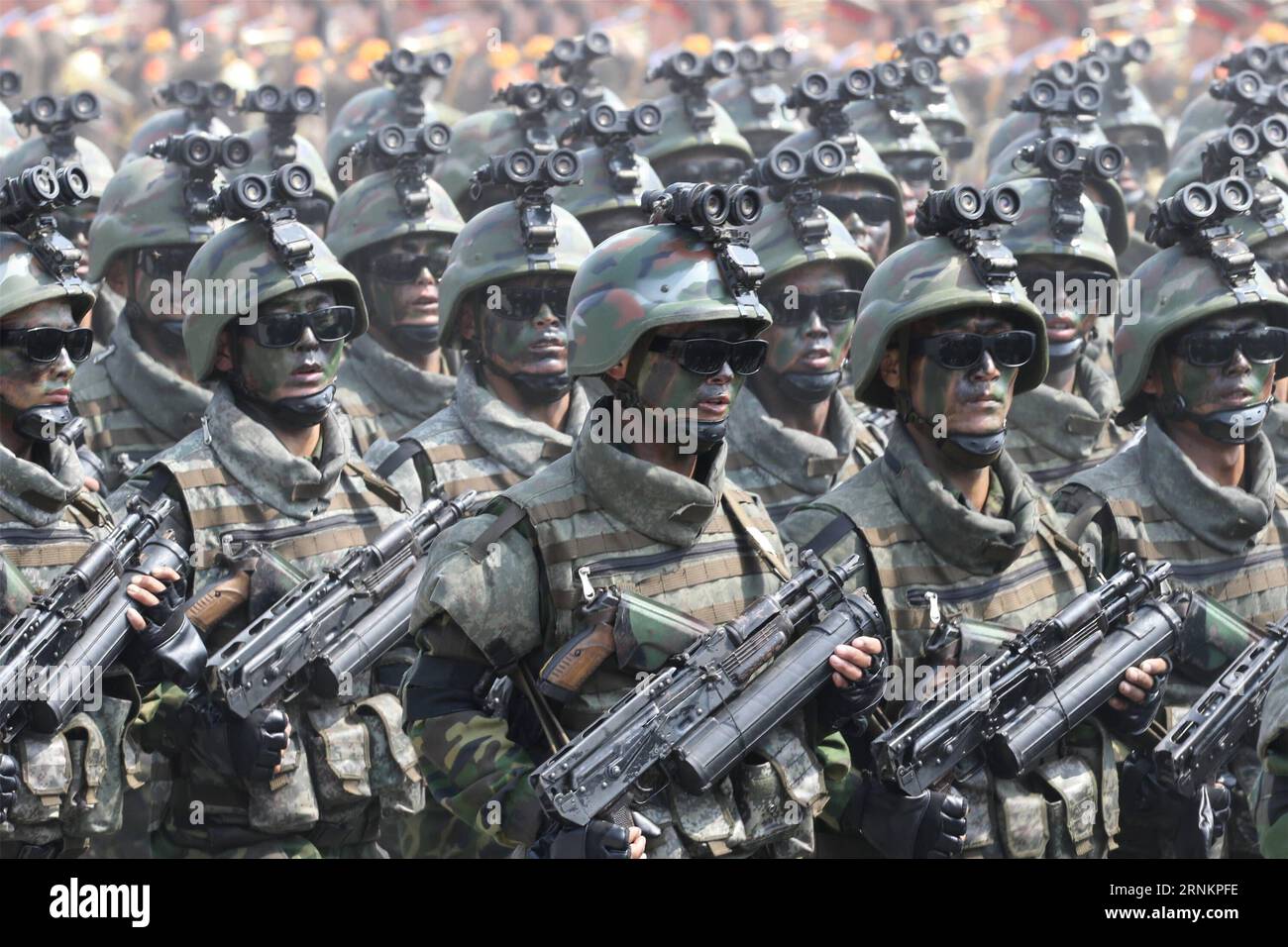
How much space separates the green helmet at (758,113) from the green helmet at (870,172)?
337 centimetres

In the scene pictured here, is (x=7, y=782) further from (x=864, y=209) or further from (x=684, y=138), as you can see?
(x=684, y=138)

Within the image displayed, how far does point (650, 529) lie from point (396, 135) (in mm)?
8242

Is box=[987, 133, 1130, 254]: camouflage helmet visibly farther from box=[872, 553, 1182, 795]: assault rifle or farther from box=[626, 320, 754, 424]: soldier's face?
box=[626, 320, 754, 424]: soldier's face

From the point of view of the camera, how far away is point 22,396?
11.9 meters

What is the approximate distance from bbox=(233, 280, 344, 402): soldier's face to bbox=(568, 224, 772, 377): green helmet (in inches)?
90.8

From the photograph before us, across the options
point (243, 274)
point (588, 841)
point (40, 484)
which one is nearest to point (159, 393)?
point (243, 274)

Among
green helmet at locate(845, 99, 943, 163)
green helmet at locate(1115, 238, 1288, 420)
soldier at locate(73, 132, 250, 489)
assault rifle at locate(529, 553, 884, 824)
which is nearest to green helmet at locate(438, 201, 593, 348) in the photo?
soldier at locate(73, 132, 250, 489)

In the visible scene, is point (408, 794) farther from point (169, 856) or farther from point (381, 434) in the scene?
point (381, 434)

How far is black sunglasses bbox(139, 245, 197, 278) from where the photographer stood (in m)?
15.6

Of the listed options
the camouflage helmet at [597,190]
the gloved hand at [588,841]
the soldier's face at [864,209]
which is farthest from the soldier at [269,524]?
the soldier's face at [864,209]

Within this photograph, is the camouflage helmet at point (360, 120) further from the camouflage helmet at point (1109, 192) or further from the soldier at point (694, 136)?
the camouflage helmet at point (1109, 192)

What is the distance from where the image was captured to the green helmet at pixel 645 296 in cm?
1016

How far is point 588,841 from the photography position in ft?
31.1
